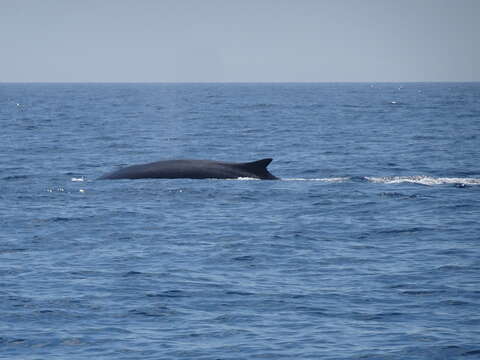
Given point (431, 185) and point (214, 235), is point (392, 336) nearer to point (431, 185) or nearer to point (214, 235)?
point (214, 235)

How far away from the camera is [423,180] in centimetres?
2506

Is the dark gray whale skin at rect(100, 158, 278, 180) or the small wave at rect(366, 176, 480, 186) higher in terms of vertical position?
the dark gray whale skin at rect(100, 158, 278, 180)

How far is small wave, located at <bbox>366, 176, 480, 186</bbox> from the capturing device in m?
24.6

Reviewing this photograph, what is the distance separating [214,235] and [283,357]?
269 inches

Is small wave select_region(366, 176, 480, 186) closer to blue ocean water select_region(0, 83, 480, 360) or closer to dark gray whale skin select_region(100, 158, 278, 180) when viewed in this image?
blue ocean water select_region(0, 83, 480, 360)

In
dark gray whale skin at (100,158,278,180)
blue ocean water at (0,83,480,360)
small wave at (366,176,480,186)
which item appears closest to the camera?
blue ocean water at (0,83,480,360)

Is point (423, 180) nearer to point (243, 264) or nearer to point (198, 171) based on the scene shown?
point (198, 171)

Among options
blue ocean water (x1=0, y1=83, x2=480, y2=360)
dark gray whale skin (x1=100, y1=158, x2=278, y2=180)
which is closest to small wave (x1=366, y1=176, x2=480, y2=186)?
blue ocean water (x1=0, y1=83, x2=480, y2=360)

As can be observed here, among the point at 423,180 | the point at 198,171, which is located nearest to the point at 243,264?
the point at 198,171

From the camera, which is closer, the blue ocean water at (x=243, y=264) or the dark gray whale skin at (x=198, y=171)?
the blue ocean water at (x=243, y=264)

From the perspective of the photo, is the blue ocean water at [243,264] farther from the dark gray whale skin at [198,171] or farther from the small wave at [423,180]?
the dark gray whale skin at [198,171]

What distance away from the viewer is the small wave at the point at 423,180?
24625 mm

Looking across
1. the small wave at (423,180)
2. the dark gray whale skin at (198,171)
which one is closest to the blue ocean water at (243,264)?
the small wave at (423,180)

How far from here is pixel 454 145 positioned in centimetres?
3797
